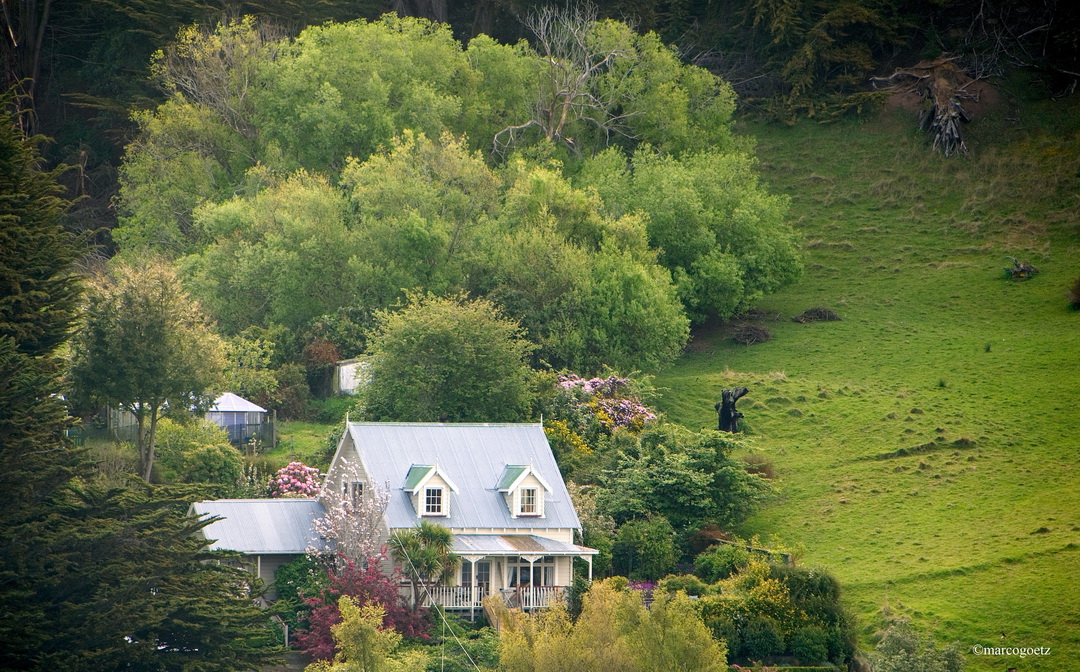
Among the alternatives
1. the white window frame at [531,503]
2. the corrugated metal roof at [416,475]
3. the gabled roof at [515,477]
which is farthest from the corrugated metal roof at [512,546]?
the corrugated metal roof at [416,475]

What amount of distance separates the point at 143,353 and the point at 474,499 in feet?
39.6

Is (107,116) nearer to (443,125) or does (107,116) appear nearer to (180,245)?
(180,245)

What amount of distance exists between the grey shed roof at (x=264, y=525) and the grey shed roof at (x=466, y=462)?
2476mm

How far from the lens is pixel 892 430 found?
56.9m

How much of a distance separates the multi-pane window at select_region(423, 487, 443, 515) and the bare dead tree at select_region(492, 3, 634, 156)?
30931 millimetres

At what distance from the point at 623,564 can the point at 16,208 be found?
20.1 metres

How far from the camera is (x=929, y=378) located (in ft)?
205

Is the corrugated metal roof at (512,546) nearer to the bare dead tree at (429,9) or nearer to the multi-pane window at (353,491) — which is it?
the multi-pane window at (353,491)

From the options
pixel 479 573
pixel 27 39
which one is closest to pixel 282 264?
pixel 479 573

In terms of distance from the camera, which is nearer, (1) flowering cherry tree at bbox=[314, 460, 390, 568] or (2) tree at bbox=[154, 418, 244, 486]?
(1) flowering cherry tree at bbox=[314, 460, 390, 568]

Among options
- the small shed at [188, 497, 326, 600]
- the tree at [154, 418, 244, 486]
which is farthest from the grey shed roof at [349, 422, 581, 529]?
the tree at [154, 418, 244, 486]

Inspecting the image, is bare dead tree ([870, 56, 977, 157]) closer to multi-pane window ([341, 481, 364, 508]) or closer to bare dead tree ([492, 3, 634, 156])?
bare dead tree ([492, 3, 634, 156])

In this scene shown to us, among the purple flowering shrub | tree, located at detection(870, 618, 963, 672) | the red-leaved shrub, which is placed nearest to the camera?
tree, located at detection(870, 618, 963, 672)

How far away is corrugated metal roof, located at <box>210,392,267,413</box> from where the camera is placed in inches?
2315
